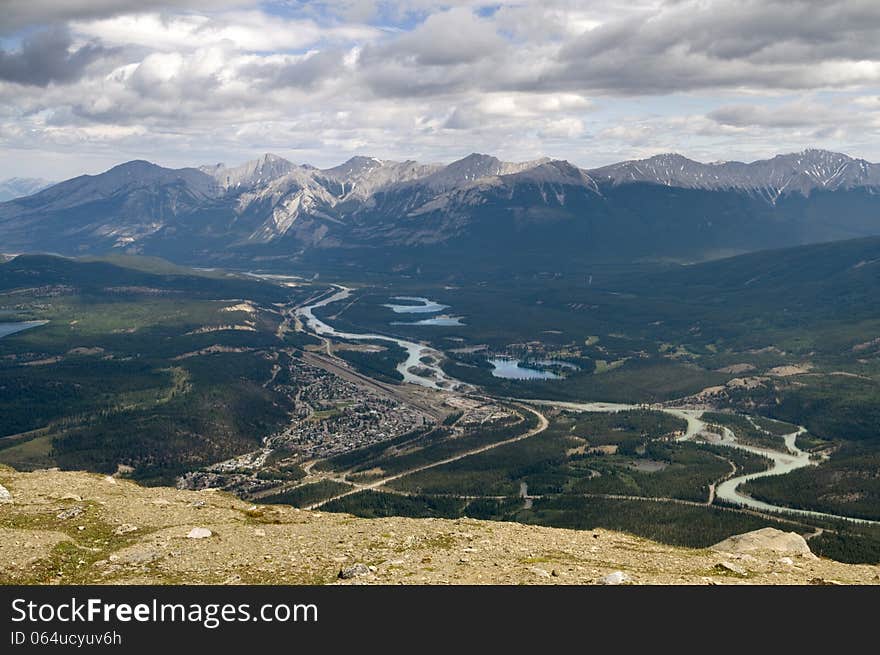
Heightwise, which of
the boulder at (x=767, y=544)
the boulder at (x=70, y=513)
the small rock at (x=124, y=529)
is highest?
the boulder at (x=70, y=513)

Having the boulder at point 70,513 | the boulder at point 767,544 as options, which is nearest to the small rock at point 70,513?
the boulder at point 70,513

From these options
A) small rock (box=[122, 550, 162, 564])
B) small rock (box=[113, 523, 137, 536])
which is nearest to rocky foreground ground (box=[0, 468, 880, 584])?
small rock (box=[122, 550, 162, 564])

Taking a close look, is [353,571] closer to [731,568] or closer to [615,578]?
[615,578]

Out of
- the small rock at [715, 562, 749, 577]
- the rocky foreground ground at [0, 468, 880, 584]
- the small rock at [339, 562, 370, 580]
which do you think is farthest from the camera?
the small rock at [715, 562, 749, 577]

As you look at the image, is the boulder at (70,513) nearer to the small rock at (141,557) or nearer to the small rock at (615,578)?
the small rock at (141,557)

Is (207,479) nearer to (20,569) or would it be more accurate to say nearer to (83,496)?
(83,496)

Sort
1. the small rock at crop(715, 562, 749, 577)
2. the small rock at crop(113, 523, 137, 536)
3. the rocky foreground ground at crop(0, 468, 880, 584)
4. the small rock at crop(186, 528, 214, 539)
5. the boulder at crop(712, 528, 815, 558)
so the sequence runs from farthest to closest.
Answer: the boulder at crop(712, 528, 815, 558) < the small rock at crop(113, 523, 137, 536) < the small rock at crop(186, 528, 214, 539) < the small rock at crop(715, 562, 749, 577) < the rocky foreground ground at crop(0, 468, 880, 584)

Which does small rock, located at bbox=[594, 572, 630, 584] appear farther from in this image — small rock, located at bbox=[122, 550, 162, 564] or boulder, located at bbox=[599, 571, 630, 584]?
small rock, located at bbox=[122, 550, 162, 564]
